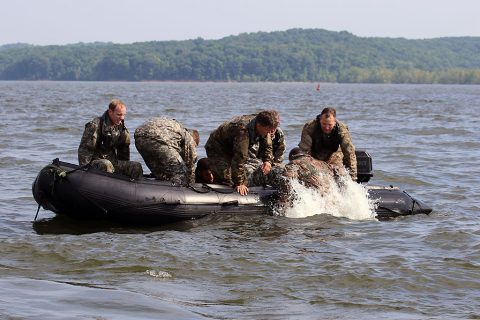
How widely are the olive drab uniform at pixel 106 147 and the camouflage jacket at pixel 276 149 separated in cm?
139

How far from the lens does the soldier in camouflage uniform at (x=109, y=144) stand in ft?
34.9

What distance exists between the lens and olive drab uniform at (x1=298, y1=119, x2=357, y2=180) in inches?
451

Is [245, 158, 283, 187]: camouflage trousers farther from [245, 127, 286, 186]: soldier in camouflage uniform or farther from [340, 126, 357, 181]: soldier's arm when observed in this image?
[340, 126, 357, 181]: soldier's arm

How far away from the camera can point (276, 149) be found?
11.5m

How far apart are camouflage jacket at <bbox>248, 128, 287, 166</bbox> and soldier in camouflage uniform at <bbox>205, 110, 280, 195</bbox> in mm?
74

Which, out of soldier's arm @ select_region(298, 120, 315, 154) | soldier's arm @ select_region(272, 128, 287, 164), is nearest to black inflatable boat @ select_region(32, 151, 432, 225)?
soldier's arm @ select_region(272, 128, 287, 164)

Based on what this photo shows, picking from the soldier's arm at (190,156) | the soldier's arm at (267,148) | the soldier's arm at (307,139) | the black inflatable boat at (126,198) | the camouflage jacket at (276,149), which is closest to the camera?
the black inflatable boat at (126,198)

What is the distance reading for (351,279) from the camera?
841 cm

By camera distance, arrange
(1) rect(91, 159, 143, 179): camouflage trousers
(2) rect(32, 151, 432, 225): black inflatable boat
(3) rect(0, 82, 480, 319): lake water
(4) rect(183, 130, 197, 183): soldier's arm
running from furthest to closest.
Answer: (4) rect(183, 130, 197, 183): soldier's arm < (1) rect(91, 159, 143, 179): camouflage trousers < (2) rect(32, 151, 432, 225): black inflatable boat < (3) rect(0, 82, 480, 319): lake water

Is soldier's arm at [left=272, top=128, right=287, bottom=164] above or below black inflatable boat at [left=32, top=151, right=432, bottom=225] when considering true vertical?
above

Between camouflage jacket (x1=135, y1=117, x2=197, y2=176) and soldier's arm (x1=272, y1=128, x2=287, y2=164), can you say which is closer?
camouflage jacket (x1=135, y1=117, x2=197, y2=176)

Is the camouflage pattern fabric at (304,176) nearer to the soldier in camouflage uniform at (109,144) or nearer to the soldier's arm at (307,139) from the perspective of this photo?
the soldier's arm at (307,139)

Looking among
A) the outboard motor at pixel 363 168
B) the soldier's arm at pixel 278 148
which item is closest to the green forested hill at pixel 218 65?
the outboard motor at pixel 363 168

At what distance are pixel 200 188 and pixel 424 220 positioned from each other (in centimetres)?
283
